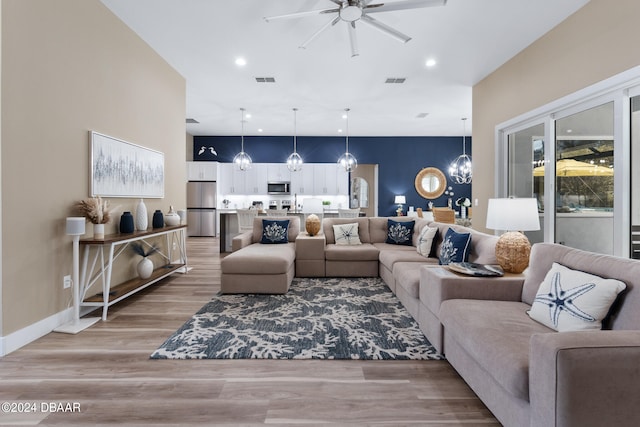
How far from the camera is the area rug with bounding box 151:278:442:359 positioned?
2381mm

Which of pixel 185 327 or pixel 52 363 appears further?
pixel 185 327

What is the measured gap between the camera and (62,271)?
2877mm

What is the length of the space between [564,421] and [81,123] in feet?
13.2

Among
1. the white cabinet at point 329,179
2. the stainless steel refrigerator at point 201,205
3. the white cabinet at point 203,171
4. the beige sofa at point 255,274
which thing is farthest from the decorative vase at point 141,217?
the white cabinet at point 329,179

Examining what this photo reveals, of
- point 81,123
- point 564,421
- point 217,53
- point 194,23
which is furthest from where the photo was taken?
point 217,53

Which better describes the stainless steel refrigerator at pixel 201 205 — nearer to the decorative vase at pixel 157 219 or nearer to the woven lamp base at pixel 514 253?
the decorative vase at pixel 157 219

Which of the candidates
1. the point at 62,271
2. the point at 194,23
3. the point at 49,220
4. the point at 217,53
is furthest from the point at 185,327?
the point at 217,53

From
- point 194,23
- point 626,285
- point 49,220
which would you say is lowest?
point 626,285

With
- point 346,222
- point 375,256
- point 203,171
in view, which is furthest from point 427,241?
point 203,171

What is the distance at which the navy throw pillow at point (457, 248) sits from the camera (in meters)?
3.12

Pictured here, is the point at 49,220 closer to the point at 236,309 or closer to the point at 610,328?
the point at 236,309

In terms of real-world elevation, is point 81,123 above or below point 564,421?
above

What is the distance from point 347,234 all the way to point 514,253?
9.04ft

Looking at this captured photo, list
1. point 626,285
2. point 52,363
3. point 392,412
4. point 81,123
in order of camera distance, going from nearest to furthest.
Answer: point 626,285 → point 392,412 → point 52,363 → point 81,123
